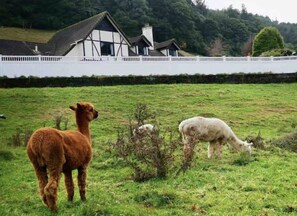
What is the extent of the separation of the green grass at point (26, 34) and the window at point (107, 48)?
21240 mm

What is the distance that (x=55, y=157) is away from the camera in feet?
21.4

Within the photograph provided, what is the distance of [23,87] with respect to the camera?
83.6 feet

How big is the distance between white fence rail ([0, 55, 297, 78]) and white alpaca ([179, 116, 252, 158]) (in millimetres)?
17532

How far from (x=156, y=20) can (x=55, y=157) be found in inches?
2772

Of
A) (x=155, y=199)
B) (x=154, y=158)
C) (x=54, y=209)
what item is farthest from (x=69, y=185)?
(x=154, y=158)

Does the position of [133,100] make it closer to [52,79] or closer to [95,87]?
[95,87]

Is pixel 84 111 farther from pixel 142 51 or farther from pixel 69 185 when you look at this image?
pixel 142 51

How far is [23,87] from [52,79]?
6.50 ft

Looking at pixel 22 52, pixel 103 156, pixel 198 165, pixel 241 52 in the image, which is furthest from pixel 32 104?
pixel 241 52

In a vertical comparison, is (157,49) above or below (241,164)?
above

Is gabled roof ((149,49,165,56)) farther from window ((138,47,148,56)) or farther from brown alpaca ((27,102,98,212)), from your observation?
brown alpaca ((27,102,98,212))

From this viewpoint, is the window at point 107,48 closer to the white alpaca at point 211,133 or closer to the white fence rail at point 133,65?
the white fence rail at point 133,65

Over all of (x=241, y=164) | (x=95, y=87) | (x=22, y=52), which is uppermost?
(x=22, y=52)

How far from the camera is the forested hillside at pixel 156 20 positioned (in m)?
68.6
